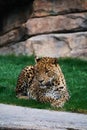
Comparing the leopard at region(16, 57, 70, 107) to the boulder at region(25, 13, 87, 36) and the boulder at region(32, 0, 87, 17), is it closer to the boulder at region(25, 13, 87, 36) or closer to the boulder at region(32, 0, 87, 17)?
the boulder at region(25, 13, 87, 36)

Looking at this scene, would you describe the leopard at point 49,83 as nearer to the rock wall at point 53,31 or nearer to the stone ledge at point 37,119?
the stone ledge at point 37,119

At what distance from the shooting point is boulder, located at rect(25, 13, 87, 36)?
17.1m

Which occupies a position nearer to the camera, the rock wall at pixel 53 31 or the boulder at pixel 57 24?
the rock wall at pixel 53 31

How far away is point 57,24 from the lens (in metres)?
17.3

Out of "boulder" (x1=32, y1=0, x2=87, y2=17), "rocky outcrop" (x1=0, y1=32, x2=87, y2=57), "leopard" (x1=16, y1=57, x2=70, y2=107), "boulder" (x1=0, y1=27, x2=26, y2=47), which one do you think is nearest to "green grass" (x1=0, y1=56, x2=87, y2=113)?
"leopard" (x1=16, y1=57, x2=70, y2=107)

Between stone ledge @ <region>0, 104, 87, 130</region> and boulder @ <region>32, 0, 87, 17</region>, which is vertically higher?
stone ledge @ <region>0, 104, 87, 130</region>

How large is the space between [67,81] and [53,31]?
557cm

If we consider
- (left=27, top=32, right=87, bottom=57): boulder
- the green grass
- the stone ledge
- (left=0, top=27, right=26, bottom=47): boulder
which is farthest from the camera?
(left=0, top=27, right=26, bottom=47): boulder

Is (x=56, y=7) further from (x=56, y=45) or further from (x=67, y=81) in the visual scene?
(x=67, y=81)

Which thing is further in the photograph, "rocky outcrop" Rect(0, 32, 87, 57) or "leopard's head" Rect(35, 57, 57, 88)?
"rocky outcrop" Rect(0, 32, 87, 57)

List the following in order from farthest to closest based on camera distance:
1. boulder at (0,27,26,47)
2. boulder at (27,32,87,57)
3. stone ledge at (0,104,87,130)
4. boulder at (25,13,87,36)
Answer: boulder at (0,27,26,47) < boulder at (25,13,87,36) < boulder at (27,32,87,57) < stone ledge at (0,104,87,130)

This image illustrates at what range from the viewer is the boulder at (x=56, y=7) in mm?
17219

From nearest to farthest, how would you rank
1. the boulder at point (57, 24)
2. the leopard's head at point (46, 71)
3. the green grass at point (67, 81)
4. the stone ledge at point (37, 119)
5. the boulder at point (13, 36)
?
the stone ledge at point (37, 119) < the leopard's head at point (46, 71) < the green grass at point (67, 81) < the boulder at point (57, 24) < the boulder at point (13, 36)

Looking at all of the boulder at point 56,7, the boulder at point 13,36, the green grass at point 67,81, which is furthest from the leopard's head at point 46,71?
the boulder at point 13,36
